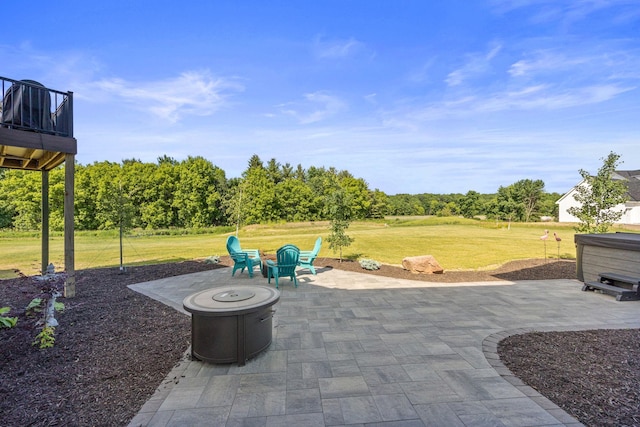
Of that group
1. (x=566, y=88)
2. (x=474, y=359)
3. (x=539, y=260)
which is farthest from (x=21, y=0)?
(x=539, y=260)

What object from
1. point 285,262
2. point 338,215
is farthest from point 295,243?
point 285,262

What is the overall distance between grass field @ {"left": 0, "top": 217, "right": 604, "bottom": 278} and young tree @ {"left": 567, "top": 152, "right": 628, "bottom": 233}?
7.44 ft

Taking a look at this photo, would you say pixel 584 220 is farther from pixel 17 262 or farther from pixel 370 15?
pixel 17 262

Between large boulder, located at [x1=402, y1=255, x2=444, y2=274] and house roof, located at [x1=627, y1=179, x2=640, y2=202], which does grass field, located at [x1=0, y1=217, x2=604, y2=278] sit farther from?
house roof, located at [x1=627, y1=179, x2=640, y2=202]

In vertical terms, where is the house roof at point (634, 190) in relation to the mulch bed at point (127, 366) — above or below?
above

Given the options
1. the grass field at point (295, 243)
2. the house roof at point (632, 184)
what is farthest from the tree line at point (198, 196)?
the house roof at point (632, 184)

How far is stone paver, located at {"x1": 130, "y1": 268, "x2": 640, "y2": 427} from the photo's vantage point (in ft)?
7.88

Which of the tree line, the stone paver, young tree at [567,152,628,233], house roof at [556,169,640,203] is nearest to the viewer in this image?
the stone paver

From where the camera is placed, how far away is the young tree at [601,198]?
949 centimetres

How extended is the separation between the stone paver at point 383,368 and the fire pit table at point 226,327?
14 centimetres

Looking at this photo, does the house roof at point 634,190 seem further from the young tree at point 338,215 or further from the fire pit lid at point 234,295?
the fire pit lid at point 234,295

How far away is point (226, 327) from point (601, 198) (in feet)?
40.3

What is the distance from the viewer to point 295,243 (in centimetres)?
1919

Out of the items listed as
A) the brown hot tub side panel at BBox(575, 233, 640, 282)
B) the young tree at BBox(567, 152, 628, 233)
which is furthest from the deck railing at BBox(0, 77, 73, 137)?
the young tree at BBox(567, 152, 628, 233)
